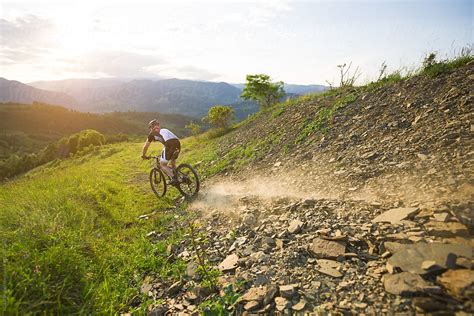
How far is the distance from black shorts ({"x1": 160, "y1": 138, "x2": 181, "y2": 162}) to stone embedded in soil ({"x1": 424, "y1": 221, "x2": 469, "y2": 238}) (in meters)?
8.45

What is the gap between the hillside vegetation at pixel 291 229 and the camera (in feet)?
13.7

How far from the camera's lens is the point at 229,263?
18.0 ft

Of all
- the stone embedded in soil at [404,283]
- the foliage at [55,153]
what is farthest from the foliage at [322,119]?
the foliage at [55,153]

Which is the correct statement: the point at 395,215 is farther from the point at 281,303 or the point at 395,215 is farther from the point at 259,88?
the point at 259,88

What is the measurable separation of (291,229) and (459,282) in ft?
10.1

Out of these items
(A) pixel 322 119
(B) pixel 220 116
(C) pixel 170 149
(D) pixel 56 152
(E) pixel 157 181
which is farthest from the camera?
(D) pixel 56 152

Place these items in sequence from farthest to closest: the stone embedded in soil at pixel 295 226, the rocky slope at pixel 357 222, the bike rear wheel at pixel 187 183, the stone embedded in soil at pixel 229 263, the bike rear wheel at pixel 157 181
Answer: the bike rear wheel at pixel 157 181 < the bike rear wheel at pixel 187 183 < the stone embedded in soil at pixel 295 226 < the stone embedded in soil at pixel 229 263 < the rocky slope at pixel 357 222

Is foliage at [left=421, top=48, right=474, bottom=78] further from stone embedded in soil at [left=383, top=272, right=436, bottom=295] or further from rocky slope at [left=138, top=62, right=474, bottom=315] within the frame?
stone embedded in soil at [left=383, top=272, right=436, bottom=295]

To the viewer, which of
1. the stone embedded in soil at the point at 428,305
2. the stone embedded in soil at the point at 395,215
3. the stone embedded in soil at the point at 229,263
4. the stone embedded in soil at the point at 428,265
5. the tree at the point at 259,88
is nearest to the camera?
the stone embedded in soil at the point at 428,305

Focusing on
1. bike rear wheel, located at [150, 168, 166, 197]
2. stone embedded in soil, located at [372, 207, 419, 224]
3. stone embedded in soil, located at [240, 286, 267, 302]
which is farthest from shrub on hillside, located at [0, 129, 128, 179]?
stone embedded in soil, located at [372, 207, 419, 224]

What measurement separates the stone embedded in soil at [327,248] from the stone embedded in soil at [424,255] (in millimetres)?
801

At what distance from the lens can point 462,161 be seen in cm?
615

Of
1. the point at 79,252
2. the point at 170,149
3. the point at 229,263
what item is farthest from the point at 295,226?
the point at 170,149

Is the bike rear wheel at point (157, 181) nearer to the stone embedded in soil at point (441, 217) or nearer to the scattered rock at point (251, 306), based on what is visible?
the scattered rock at point (251, 306)
